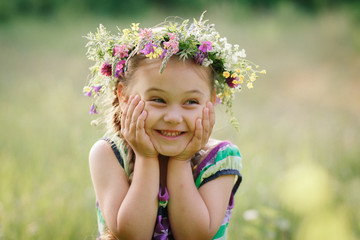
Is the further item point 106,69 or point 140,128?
point 106,69

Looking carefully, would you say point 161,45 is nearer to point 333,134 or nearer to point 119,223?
point 119,223

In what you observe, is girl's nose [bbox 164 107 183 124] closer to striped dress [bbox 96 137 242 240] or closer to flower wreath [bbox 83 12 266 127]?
flower wreath [bbox 83 12 266 127]

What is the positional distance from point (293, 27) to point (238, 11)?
2.31 m

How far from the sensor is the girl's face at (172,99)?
2334 mm

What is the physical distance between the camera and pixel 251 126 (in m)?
6.34

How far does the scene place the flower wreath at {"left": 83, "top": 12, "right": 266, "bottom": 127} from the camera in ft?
7.77

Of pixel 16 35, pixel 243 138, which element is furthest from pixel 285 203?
pixel 16 35

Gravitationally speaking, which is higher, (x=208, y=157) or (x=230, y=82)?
(x=230, y=82)

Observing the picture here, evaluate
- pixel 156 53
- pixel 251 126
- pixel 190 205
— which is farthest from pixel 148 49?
pixel 251 126

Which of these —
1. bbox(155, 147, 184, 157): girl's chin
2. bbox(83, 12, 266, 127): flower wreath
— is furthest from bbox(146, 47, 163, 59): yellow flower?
bbox(155, 147, 184, 157): girl's chin

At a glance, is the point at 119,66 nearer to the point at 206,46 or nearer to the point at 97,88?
the point at 97,88

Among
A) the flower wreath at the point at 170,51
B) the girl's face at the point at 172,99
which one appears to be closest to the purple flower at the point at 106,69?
the flower wreath at the point at 170,51

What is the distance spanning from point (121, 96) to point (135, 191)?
62 cm

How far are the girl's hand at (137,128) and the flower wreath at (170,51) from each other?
23 cm
